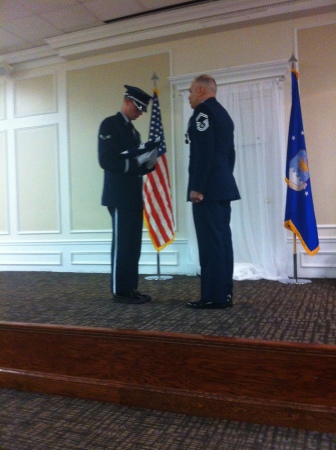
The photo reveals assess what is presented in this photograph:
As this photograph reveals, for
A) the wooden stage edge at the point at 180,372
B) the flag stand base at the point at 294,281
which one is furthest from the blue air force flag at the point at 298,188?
the wooden stage edge at the point at 180,372

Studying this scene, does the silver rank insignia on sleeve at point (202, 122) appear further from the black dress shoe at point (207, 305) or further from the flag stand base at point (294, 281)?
the flag stand base at point (294, 281)

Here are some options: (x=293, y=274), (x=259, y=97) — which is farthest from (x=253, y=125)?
(x=293, y=274)

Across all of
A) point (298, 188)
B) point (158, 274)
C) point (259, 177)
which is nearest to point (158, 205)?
point (158, 274)

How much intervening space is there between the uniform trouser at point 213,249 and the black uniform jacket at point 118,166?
41cm

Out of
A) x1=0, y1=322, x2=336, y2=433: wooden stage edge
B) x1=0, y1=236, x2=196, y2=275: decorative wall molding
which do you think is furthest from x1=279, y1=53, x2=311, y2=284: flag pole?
x1=0, y1=322, x2=336, y2=433: wooden stage edge

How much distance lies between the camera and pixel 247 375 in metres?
1.45

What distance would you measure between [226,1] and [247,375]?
11.4 feet

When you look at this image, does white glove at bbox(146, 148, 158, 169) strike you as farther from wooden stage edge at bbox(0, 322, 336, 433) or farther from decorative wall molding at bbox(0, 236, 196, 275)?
decorative wall molding at bbox(0, 236, 196, 275)

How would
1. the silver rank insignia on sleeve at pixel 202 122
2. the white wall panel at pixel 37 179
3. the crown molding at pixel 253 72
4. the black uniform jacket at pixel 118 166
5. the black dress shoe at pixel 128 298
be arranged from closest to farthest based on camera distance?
the silver rank insignia on sleeve at pixel 202 122 → the black uniform jacket at pixel 118 166 → the black dress shoe at pixel 128 298 → the crown molding at pixel 253 72 → the white wall panel at pixel 37 179

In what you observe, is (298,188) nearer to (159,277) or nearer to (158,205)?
(158,205)

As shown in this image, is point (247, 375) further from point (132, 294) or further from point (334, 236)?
point (334, 236)

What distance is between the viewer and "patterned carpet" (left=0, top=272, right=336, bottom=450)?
130cm

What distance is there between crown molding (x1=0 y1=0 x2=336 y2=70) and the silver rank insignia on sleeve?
85.1 inches

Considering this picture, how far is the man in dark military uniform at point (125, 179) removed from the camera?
2.42 metres
